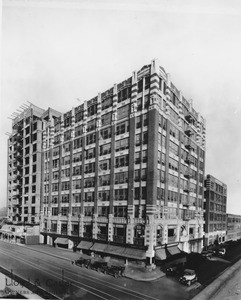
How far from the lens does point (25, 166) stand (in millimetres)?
58625

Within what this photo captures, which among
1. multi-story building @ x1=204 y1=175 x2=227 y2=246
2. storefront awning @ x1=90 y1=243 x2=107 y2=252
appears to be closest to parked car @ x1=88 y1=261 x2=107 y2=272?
storefront awning @ x1=90 y1=243 x2=107 y2=252

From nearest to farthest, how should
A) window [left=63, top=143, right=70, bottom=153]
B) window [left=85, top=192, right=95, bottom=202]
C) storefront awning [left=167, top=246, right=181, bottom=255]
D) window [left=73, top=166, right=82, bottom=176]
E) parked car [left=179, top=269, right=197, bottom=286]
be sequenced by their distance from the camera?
parked car [left=179, top=269, right=197, bottom=286] < storefront awning [left=167, top=246, right=181, bottom=255] < window [left=85, top=192, right=95, bottom=202] < window [left=73, top=166, right=82, bottom=176] < window [left=63, top=143, right=70, bottom=153]

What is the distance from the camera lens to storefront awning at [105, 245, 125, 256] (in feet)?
104

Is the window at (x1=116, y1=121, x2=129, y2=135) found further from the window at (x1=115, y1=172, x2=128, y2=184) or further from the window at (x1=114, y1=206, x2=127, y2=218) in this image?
the window at (x1=114, y1=206, x2=127, y2=218)

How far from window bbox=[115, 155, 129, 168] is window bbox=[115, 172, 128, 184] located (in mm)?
1283

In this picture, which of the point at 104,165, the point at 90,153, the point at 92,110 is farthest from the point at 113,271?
the point at 92,110

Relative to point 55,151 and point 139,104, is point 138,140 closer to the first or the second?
point 139,104

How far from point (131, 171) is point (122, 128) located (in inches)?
290

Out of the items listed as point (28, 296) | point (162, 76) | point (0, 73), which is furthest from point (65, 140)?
point (28, 296)

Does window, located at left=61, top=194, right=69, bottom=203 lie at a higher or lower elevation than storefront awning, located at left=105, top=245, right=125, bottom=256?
higher

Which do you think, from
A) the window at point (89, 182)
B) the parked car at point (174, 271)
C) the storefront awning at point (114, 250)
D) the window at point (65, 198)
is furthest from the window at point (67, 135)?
the parked car at point (174, 271)

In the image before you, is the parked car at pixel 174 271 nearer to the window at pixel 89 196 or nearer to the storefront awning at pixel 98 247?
the storefront awning at pixel 98 247

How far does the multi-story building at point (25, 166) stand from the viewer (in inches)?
2132

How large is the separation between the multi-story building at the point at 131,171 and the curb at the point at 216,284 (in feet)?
25.0
